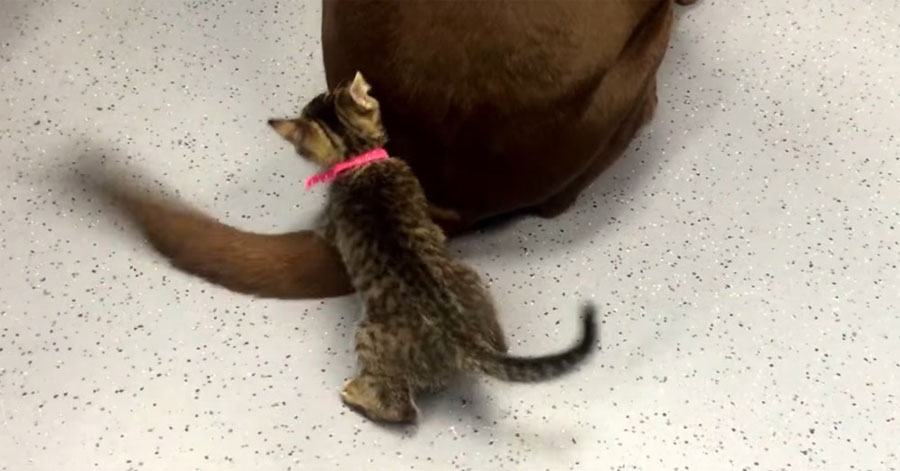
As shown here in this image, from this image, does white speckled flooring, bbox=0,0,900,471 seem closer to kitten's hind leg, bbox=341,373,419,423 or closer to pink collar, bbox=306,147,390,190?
kitten's hind leg, bbox=341,373,419,423

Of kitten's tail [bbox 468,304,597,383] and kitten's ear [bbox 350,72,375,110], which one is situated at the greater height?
kitten's ear [bbox 350,72,375,110]

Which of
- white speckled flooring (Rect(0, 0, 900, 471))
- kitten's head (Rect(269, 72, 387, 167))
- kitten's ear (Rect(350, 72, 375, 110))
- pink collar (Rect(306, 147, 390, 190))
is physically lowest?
white speckled flooring (Rect(0, 0, 900, 471))

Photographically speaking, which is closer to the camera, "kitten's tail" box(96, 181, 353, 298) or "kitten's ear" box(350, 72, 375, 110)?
"kitten's ear" box(350, 72, 375, 110)

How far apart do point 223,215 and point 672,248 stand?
0.67m

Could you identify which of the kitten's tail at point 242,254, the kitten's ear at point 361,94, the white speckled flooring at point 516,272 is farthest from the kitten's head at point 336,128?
the white speckled flooring at point 516,272

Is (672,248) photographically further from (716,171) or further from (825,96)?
(825,96)

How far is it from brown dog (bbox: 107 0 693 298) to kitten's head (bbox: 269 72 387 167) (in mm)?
29

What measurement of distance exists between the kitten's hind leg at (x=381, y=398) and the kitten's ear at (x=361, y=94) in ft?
1.11

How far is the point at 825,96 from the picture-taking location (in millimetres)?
1572

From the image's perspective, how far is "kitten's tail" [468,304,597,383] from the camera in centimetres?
109

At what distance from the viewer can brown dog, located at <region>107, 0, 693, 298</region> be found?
43.8 inches

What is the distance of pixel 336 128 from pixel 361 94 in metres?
0.09

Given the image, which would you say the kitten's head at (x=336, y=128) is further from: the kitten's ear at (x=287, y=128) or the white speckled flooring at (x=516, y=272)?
the white speckled flooring at (x=516, y=272)

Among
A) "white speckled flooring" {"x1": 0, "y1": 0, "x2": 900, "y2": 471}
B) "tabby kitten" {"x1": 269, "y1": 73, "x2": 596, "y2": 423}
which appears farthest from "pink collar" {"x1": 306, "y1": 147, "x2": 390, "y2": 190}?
"white speckled flooring" {"x1": 0, "y1": 0, "x2": 900, "y2": 471}
